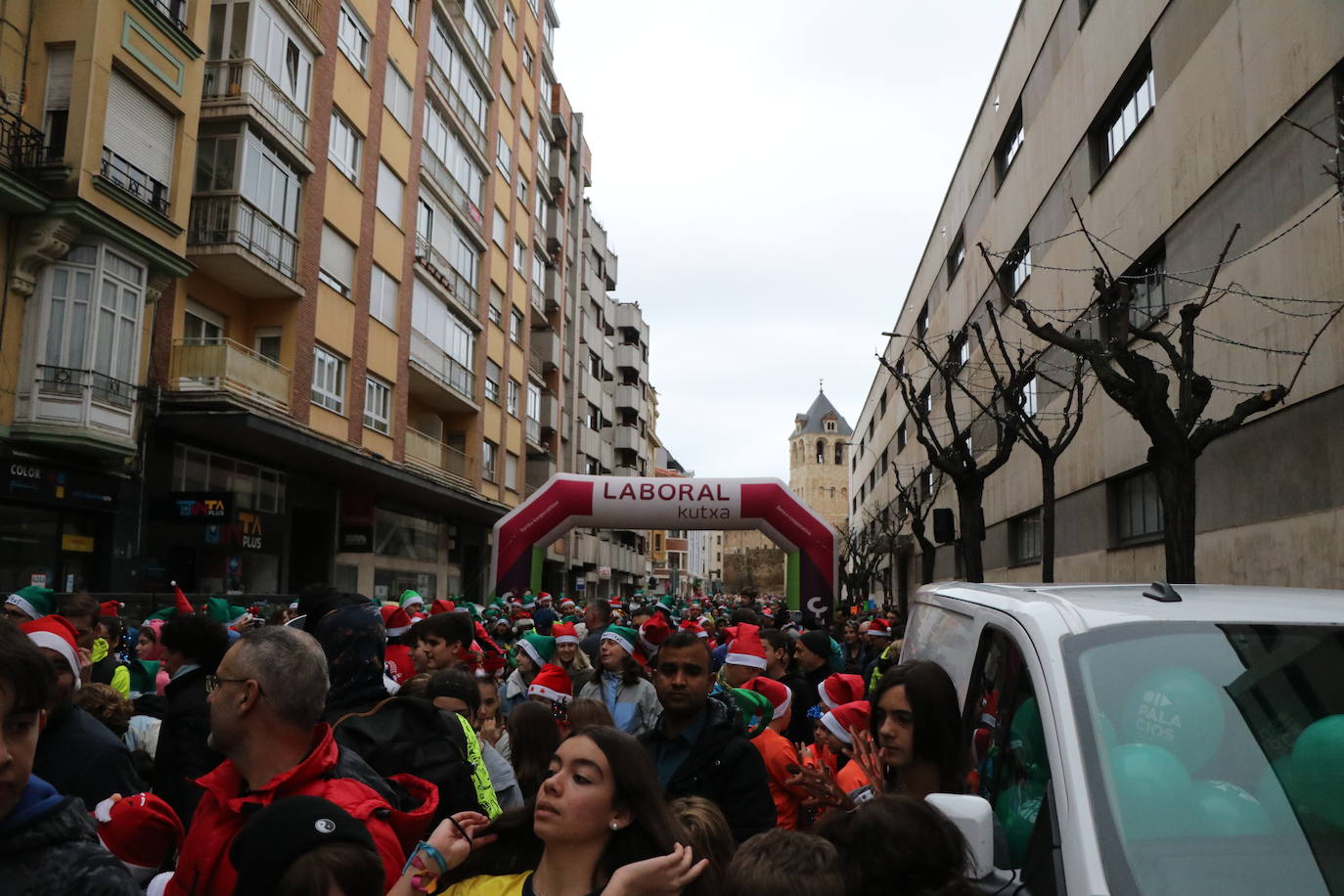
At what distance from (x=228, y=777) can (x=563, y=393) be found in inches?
1807

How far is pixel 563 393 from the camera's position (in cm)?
4853

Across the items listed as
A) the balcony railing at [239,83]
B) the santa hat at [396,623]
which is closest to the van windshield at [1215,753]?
the santa hat at [396,623]

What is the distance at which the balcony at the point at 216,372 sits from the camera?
18.8 meters

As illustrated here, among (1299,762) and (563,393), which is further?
(563,393)

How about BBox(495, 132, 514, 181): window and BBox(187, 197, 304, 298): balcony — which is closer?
BBox(187, 197, 304, 298): balcony

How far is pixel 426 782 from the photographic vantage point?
136 inches

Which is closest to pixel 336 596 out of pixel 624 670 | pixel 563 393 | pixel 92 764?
pixel 624 670

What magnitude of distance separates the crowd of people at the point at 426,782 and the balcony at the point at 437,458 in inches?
876

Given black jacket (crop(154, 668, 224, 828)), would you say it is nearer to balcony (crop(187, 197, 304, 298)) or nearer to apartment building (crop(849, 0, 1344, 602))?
apartment building (crop(849, 0, 1344, 602))

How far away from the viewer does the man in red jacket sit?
278 cm

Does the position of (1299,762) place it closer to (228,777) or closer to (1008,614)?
(1008,614)

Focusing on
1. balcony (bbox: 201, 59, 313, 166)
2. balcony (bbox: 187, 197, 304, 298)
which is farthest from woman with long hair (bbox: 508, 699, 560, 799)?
balcony (bbox: 201, 59, 313, 166)

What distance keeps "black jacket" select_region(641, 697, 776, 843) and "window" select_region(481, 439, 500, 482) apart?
101 ft

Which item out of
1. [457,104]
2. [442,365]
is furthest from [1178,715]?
[457,104]
